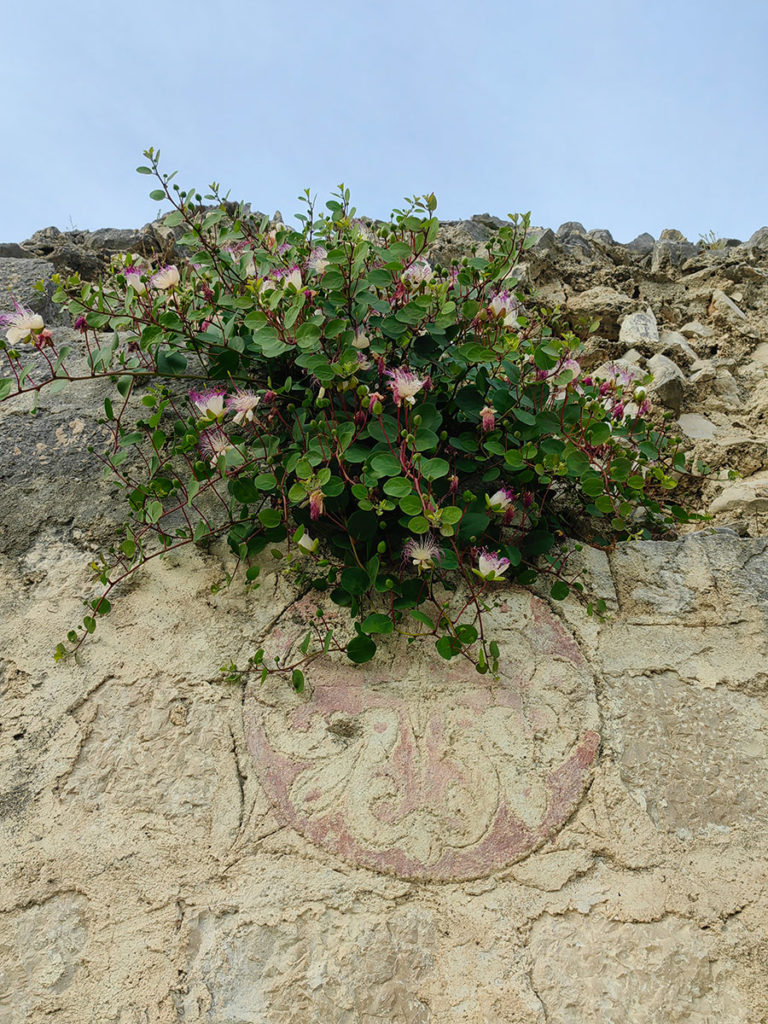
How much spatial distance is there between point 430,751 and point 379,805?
158 millimetres

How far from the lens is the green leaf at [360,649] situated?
1668 mm

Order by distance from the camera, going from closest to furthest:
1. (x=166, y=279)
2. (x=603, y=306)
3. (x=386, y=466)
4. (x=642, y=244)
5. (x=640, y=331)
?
(x=386, y=466)
(x=166, y=279)
(x=640, y=331)
(x=603, y=306)
(x=642, y=244)

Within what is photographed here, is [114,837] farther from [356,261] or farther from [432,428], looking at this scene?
[356,261]

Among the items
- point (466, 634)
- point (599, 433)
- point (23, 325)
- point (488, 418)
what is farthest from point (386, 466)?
point (23, 325)

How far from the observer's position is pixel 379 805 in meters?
1.52

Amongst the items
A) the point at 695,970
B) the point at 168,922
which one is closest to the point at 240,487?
the point at 168,922

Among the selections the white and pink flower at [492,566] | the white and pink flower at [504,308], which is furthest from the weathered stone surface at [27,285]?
the white and pink flower at [492,566]

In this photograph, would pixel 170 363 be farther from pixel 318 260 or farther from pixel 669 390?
pixel 669 390

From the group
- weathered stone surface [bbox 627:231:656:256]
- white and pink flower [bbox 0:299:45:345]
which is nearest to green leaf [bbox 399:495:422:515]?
white and pink flower [bbox 0:299:45:345]

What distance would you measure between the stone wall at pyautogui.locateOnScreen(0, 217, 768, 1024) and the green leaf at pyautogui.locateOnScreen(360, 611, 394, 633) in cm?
12

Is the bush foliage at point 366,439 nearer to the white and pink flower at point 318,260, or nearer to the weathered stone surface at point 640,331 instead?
the white and pink flower at point 318,260

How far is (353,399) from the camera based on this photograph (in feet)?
6.15

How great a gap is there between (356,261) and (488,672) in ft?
3.41

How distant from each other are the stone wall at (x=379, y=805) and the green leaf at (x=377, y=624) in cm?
12
